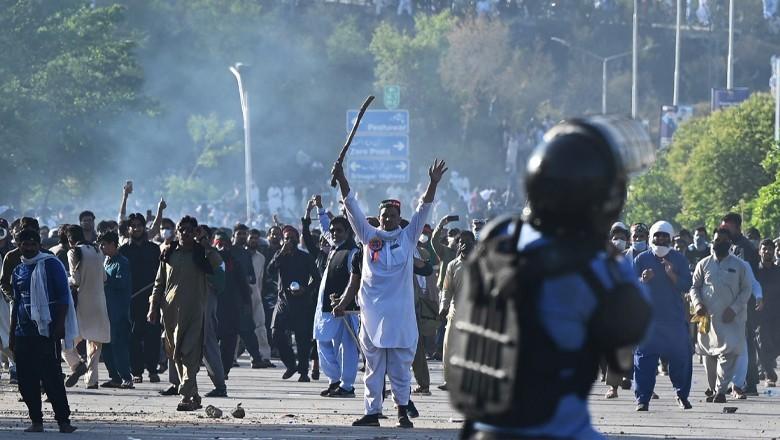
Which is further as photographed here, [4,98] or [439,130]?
[439,130]

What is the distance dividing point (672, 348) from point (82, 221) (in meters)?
7.30

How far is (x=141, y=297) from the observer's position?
59.6 ft

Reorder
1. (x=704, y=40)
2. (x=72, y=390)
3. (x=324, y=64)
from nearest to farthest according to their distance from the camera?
(x=72, y=390)
(x=324, y=64)
(x=704, y=40)

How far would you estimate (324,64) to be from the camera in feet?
315

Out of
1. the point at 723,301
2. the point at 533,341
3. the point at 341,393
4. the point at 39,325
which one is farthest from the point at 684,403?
the point at 533,341

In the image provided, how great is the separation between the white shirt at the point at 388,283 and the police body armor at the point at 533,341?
24.6 feet

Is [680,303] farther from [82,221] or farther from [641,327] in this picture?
[641,327]

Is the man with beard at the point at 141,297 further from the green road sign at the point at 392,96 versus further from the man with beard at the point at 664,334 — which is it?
the green road sign at the point at 392,96

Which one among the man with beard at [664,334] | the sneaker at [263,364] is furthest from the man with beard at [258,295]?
the man with beard at [664,334]

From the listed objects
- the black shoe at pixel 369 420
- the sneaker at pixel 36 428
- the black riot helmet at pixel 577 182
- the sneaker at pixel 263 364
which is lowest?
the sneaker at pixel 36 428

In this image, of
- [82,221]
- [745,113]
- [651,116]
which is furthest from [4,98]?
[651,116]

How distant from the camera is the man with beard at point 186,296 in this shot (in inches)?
570

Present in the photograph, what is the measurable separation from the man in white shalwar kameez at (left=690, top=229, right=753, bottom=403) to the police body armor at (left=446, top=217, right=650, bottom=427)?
11.2 meters

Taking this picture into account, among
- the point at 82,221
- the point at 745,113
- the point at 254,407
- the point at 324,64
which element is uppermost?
the point at 324,64
